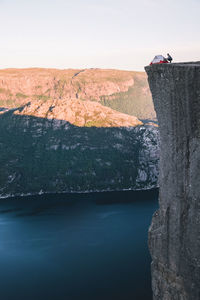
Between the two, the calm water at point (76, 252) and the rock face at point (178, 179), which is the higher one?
the rock face at point (178, 179)

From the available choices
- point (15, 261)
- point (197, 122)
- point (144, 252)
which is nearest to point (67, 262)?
point (15, 261)

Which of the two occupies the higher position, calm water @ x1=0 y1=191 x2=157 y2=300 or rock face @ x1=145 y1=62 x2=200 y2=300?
rock face @ x1=145 y1=62 x2=200 y2=300

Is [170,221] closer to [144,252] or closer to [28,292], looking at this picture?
[28,292]

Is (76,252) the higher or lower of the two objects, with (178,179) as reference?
lower

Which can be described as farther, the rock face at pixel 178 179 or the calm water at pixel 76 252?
the calm water at pixel 76 252

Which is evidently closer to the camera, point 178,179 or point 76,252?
point 178,179
